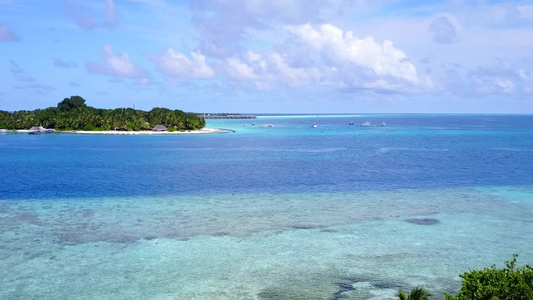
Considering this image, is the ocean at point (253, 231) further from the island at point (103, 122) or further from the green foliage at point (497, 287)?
the island at point (103, 122)

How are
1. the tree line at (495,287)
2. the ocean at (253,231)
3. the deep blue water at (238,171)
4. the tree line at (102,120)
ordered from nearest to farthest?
the tree line at (495,287) < the ocean at (253,231) < the deep blue water at (238,171) < the tree line at (102,120)

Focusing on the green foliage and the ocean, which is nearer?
the green foliage

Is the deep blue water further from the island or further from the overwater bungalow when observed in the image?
the overwater bungalow

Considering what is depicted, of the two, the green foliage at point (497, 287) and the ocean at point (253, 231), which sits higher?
the green foliage at point (497, 287)

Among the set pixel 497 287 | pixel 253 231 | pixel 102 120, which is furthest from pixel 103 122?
pixel 497 287

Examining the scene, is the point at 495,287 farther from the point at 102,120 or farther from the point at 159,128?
the point at 102,120

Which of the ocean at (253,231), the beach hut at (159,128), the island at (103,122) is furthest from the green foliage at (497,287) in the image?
the beach hut at (159,128)

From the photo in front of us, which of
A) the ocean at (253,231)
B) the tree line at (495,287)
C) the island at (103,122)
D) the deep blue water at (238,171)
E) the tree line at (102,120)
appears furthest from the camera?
the tree line at (102,120)

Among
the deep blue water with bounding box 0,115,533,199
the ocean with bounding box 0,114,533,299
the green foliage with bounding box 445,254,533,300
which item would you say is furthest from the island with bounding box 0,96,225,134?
the green foliage with bounding box 445,254,533,300
